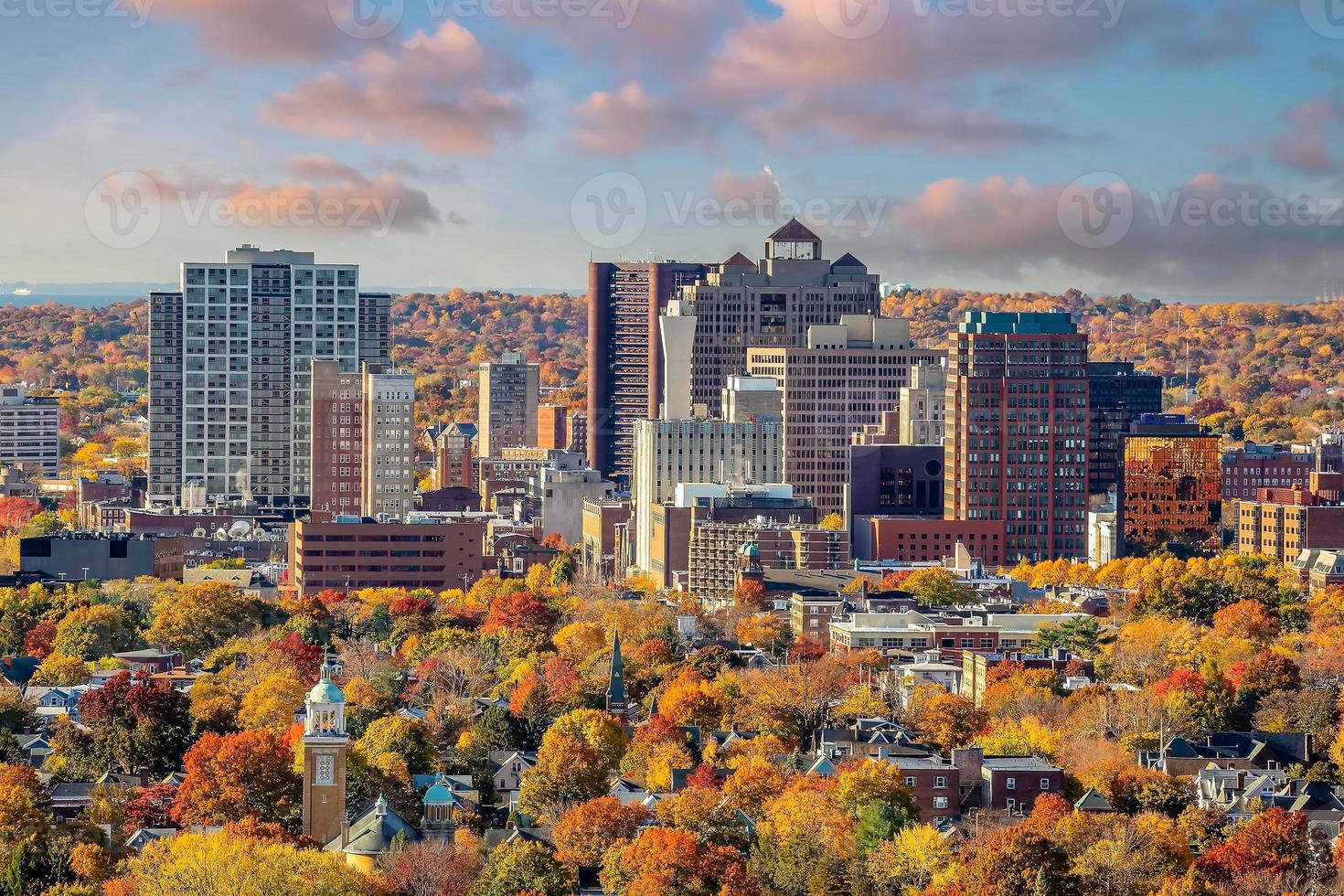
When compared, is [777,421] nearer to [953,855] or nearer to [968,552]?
[968,552]

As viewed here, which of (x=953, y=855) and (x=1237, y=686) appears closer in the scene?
(x=953, y=855)

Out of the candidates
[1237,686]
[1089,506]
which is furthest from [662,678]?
[1089,506]

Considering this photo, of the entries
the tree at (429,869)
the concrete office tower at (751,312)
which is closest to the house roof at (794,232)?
the concrete office tower at (751,312)

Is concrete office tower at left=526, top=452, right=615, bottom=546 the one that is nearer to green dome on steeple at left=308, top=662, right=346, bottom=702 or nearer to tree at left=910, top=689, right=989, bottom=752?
tree at left=910, top=689, right=989, bottom=752

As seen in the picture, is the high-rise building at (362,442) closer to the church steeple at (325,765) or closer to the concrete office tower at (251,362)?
the concrete office tower at (251,362)

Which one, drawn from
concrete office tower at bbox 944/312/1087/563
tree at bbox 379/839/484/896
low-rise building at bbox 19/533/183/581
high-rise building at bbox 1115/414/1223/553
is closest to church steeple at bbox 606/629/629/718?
tree at bbox 379/839/484/896
